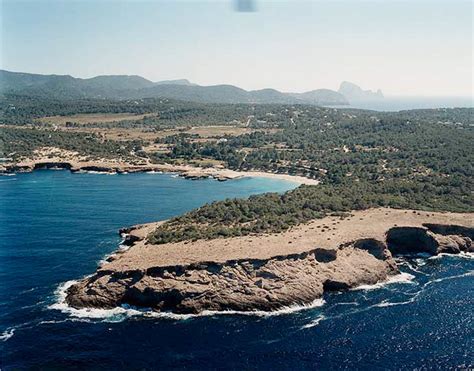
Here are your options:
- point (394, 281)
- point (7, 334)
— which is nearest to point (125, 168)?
point (394, 281)

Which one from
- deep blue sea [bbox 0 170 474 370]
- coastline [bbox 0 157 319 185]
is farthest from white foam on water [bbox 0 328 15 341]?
coastline [bbox 0 157 319 185]

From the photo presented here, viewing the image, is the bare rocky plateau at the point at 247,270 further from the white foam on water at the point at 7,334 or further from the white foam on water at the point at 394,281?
the white foam on water at the point at 7,334

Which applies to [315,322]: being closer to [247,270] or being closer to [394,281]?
[247,270]

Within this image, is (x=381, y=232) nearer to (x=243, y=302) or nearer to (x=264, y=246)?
(x=264, y=246)

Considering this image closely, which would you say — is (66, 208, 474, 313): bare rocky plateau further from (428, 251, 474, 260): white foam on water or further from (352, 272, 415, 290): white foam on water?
(428, 251, 474, 260): white foam on water

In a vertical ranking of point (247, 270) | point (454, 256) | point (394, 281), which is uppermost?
point (247, 270)

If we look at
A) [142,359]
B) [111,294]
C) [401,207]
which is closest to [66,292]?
[111,294]
